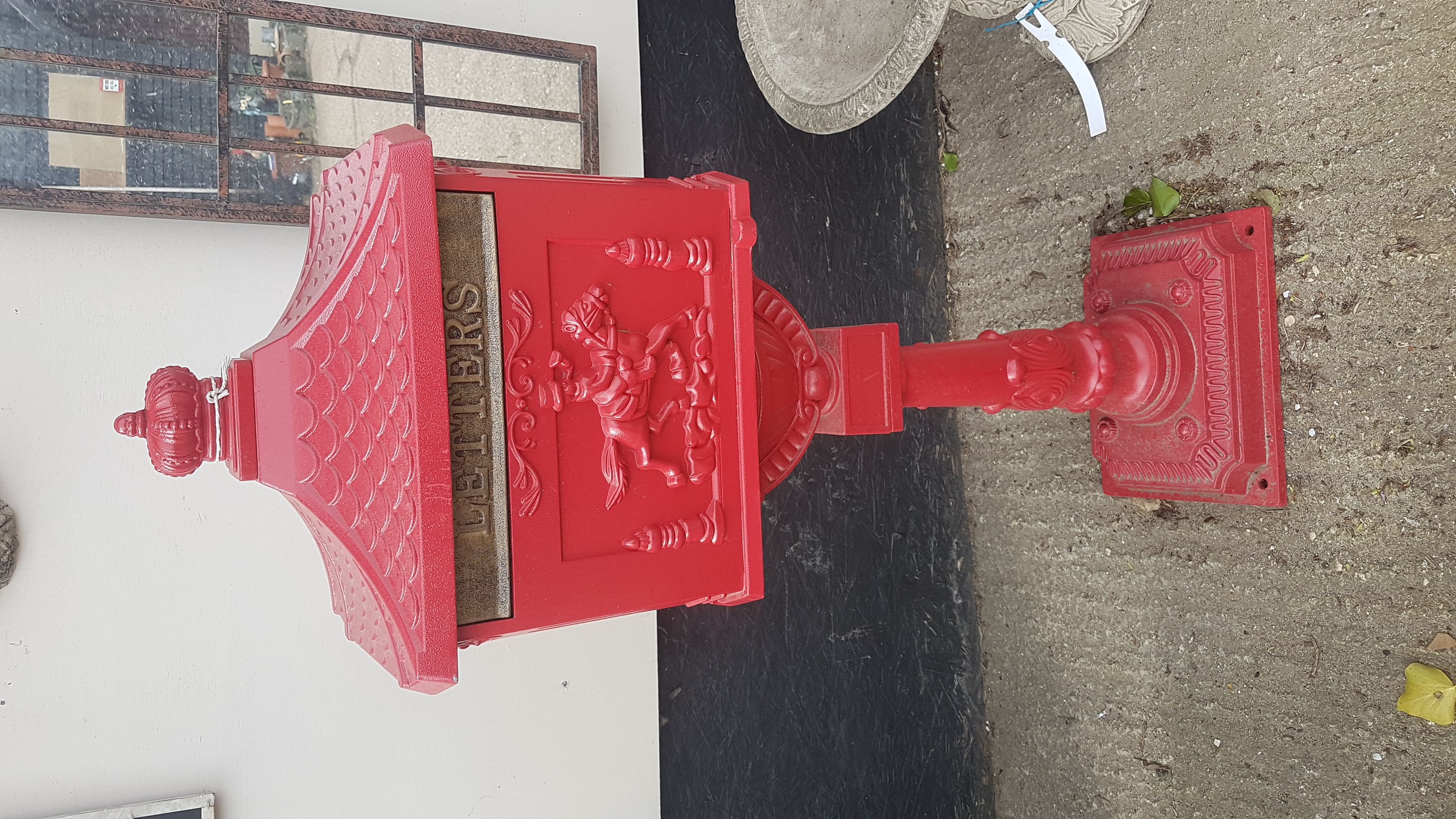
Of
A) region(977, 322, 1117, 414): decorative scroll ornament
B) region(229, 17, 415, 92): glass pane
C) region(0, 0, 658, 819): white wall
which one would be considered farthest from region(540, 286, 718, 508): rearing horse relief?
region(229, 17, 415, 92): glass pane

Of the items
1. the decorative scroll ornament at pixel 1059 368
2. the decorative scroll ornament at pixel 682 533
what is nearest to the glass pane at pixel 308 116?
the decorative scroll ornament at pixel 682 533

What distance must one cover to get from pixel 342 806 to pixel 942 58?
2.25 metres

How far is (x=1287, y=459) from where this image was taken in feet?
5.15

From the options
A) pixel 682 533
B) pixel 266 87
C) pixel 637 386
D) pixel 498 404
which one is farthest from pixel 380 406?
pixel 266 87

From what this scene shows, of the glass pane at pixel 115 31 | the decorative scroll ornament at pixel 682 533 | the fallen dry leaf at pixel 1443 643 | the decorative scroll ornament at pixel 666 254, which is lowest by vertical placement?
the fallen dry leaf at pixel 1443 643

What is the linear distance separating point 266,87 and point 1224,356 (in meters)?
1.86

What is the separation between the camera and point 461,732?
1.66 m

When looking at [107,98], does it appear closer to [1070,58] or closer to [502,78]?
[502,78]

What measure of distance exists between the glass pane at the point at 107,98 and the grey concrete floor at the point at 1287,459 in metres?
1.75

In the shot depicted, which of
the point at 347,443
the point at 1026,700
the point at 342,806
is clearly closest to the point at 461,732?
the point at 342,806

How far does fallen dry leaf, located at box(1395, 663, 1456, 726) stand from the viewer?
134cm

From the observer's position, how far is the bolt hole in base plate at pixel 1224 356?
155 centimetres

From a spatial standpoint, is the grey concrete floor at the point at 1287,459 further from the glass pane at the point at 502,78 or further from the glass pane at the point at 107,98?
the glass pane at the point at 107,98

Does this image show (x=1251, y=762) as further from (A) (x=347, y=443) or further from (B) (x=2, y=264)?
(B) (x=2, y=264)
